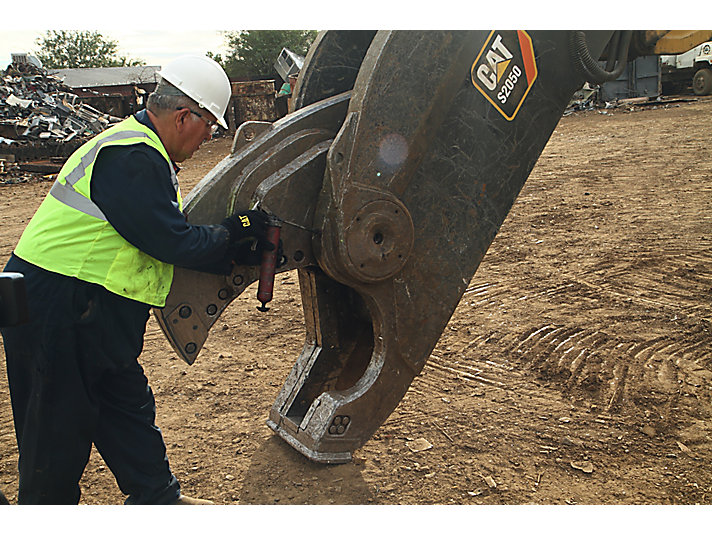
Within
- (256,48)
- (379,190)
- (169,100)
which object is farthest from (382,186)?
(256,48)

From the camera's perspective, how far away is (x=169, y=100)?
2.65m

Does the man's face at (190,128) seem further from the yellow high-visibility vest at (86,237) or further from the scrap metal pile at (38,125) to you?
the scrap metal pile at (38,125)

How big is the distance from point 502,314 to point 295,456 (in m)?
2.24

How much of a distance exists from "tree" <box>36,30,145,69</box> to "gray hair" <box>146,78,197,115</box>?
2106 inches

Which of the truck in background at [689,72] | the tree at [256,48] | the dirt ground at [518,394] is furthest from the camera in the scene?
the tree at [256,48]

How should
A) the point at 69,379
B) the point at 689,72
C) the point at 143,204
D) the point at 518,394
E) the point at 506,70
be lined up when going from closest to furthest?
the point at 143,204, the point at 69,379, the point at 506,70, the point at 518,394, the point at 689,72

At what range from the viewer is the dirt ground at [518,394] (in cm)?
317

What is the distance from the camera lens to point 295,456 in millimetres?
3330

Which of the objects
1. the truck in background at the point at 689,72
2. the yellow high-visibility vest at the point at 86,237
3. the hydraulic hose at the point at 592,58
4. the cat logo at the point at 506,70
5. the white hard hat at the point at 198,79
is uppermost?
the truck in background at the point at 689,72

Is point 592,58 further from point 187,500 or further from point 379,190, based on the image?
point 187,500

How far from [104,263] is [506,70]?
5.96 feet

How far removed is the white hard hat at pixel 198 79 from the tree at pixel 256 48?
3316 cm

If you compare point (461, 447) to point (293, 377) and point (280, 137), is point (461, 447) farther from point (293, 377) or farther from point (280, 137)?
point (280, 137)

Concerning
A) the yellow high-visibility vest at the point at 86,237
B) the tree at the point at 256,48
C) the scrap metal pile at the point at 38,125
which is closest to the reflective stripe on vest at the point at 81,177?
the yellow high-visibility vest at the point at 86,237
